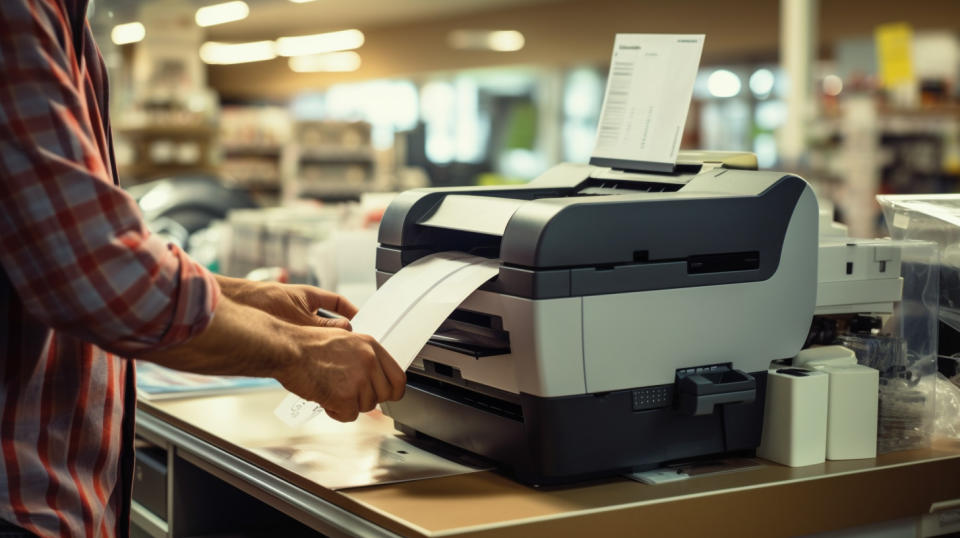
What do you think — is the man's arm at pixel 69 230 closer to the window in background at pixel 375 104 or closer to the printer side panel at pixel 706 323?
the printer side panel at pixel 706 323

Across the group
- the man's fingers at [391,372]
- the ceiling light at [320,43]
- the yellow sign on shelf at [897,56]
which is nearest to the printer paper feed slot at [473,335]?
the man's fingers at [391,372]

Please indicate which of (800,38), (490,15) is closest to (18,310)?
(800,38)

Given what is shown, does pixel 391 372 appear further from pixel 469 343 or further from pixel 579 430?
pixel 579 430

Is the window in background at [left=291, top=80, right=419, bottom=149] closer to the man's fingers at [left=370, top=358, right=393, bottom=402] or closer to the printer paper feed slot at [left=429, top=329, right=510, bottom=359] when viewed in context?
the printer paper feed slot at [left=429, top=329, right=510, bottom=359]

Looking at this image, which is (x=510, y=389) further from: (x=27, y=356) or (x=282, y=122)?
(x=282, y=122)

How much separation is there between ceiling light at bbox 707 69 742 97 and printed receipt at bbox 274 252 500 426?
11472 millimetres

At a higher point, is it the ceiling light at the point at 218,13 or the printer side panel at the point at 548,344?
the ceiling light at the point at 218,13

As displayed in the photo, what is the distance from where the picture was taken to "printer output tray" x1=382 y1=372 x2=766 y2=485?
133cm

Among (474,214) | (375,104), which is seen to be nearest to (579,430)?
(474,214)

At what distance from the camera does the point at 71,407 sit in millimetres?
1205

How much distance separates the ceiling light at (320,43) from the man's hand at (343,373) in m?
15.5

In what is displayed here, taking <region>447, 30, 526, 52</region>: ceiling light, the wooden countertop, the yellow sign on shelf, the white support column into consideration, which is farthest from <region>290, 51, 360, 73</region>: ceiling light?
the wooden countertop

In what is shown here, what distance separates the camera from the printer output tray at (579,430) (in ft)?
4.37

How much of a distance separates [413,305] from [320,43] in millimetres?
16308
